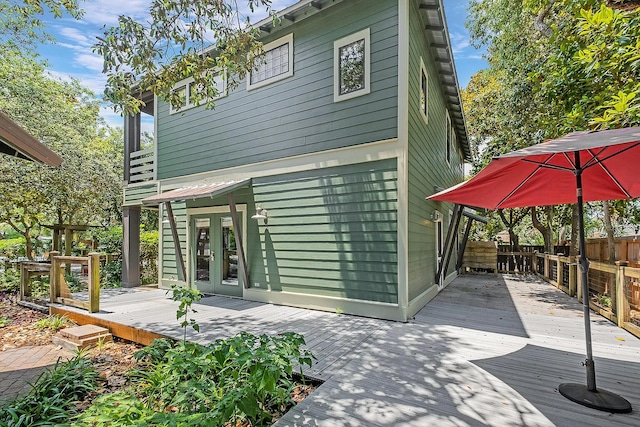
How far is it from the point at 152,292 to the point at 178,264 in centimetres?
93

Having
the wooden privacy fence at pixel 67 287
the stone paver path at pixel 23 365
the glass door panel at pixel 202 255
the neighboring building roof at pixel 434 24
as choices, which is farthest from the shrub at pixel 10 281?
the neighboring building roof at pixel 434 24

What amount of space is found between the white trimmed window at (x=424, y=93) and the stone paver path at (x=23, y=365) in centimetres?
723

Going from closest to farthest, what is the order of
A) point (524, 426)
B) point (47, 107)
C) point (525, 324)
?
point (524, 426) < point (525, 324) < point (47, 107)

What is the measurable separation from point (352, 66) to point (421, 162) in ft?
7.67

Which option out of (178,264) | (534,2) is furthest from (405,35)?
(178,264)

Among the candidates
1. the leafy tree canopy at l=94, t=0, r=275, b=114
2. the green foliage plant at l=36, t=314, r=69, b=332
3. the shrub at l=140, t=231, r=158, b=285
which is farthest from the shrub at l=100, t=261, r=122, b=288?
the leafy tree canopy at l=94, t=0, r=275, b=114

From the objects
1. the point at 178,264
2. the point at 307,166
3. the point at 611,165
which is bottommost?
the point at 178,264

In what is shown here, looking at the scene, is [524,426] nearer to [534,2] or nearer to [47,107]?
[534,2]

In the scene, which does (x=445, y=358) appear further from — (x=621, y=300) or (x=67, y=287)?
(x=67, y=287)

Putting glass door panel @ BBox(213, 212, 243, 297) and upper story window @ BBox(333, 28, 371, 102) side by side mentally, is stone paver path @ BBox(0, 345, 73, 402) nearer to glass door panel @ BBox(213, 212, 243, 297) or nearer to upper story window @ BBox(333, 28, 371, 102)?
glass door panel @ BBox(213, 212, 243, 297)

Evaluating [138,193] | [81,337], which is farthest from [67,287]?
[138,193]

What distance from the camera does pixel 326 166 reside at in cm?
597

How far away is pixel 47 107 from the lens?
10445 mm

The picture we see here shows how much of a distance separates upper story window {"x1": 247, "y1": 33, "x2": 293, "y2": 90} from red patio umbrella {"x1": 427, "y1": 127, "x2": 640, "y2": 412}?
466cm
